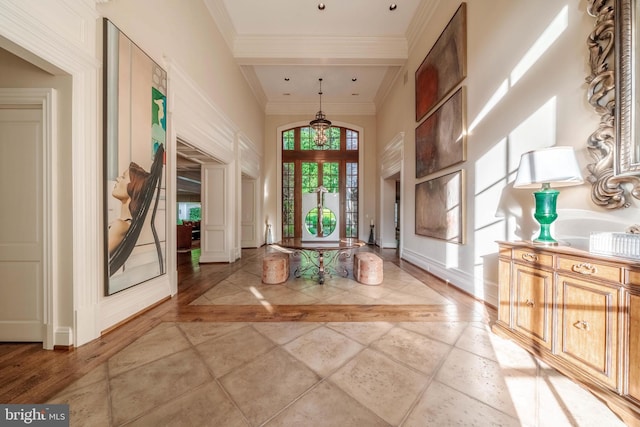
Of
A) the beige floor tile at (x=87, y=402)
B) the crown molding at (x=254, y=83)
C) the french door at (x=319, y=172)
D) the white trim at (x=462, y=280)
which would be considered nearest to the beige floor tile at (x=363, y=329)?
the white trim at (x=462, y=280)

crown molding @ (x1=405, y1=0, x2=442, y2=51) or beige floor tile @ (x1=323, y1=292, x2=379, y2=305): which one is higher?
crown molding @ (x1=405, y1=0, x2=442, y2=51)

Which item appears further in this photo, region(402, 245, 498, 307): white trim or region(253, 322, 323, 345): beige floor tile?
region(402, 245, 498, 307): white trim

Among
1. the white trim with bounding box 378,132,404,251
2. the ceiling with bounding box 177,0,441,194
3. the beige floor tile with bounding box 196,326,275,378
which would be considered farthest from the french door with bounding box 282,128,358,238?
the beige floor tile with bounding box 196,326,275,378

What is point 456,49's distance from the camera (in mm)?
3504

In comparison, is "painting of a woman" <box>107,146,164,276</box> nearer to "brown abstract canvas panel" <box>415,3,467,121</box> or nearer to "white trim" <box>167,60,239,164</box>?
"white trim" <box>167,60,239,164</box>

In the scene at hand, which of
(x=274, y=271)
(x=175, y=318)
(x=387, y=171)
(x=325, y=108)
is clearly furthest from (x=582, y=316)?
(x=325, y=108)

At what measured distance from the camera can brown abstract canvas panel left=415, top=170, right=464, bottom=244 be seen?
11.4ft

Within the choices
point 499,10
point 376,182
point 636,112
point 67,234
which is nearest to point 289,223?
point 376,182

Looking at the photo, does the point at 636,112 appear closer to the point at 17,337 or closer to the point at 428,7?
the point at 428,7

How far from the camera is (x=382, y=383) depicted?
158 cm

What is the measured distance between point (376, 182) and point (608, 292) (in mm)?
7190

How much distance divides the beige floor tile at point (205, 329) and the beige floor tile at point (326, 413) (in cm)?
117

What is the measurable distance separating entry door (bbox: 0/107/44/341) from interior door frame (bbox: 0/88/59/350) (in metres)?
0.07

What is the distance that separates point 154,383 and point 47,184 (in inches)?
75.7
